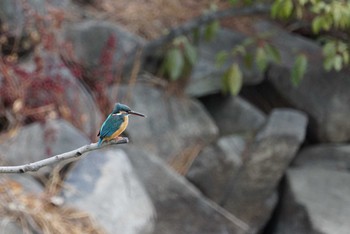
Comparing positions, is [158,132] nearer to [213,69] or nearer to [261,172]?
[213,69]

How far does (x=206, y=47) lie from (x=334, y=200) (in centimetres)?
159

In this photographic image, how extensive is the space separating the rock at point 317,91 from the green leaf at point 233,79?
1.79ft

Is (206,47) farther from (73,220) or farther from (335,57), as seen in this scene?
(73,220)

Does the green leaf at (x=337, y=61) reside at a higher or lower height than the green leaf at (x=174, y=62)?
higher

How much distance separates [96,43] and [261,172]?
1528 mm

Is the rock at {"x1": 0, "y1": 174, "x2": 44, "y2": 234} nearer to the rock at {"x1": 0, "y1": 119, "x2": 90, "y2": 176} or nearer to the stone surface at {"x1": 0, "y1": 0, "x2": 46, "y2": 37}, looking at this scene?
the rock at {"x1": 0, "y1": 119, "x2": 90, "y2": 176}

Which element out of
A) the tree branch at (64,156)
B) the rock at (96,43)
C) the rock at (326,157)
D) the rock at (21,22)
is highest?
the tree branch at (64,156)

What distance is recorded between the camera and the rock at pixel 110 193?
11.7 ft

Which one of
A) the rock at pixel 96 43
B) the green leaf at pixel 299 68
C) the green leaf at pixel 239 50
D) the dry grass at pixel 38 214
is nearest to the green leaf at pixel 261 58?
the green leaf at pixel 239 50

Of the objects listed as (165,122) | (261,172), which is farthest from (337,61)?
(165,122)

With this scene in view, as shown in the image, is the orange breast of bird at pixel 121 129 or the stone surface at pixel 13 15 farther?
the stone surface at pixel 13 15

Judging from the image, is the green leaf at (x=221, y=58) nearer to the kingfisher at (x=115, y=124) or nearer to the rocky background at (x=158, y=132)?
the rocky background at (x=158, y=132)

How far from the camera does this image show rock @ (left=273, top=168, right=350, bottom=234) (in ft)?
13.7

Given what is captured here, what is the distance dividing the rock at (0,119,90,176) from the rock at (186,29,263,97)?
124 cm
